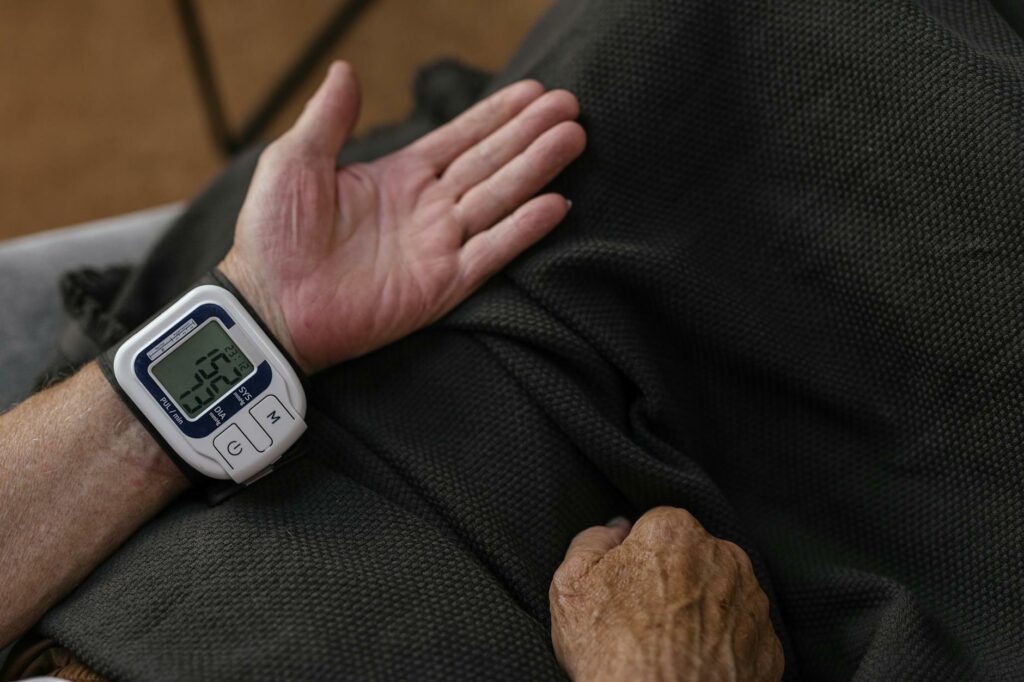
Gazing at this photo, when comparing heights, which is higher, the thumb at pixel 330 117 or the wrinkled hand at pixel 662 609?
the thumb at pixel 330 117


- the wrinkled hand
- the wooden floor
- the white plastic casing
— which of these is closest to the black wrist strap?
the white plastic casing

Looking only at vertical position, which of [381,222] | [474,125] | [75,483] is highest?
[474,125]

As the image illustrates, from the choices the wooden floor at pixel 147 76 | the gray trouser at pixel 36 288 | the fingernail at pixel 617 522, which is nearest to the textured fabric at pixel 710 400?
the fingernail at pixel 617 522

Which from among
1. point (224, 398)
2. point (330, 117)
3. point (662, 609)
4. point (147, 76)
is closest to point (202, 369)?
point (224, 398)

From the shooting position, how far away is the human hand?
2.79 feet

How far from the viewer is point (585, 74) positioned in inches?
35.0

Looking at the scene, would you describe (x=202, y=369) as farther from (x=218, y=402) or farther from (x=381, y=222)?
(x=381, y=222)

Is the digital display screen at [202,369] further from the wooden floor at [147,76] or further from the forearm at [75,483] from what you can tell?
the wooden floor at [147,76]

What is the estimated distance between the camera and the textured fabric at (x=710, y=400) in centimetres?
72

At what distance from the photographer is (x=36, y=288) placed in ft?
3.54

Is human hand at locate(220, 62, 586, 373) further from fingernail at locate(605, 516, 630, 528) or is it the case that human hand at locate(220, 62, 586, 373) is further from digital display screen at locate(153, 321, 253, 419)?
fingernail at locate(605, 516, 630, 528)

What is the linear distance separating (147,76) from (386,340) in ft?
4.54

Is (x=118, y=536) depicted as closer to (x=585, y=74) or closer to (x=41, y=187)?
(x=585, y=74)

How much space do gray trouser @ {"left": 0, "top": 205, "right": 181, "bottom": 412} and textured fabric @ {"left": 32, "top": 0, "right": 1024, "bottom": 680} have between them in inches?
14.1
